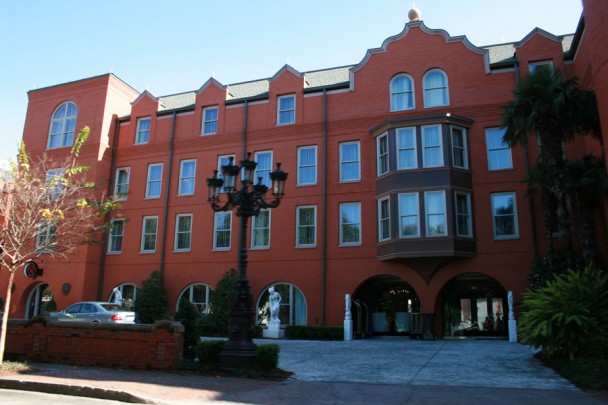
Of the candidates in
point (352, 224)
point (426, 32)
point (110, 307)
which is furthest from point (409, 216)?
point (110, 307)

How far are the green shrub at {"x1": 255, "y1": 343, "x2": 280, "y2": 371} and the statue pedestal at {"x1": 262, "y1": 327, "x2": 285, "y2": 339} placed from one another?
1199cm

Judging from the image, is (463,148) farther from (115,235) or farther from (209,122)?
(115,235)

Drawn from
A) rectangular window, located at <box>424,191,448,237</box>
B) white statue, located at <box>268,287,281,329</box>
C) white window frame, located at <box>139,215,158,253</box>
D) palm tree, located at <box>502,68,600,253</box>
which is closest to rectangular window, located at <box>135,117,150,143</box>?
white window frame, located at <box>139,215,158,253</box>

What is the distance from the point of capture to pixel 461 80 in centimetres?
2412

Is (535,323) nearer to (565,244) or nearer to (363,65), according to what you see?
(565,244)

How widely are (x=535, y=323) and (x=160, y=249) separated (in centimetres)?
2001

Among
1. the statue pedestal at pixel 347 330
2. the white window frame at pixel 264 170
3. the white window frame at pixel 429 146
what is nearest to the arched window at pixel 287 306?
the statue pedestal at pixel 347 330

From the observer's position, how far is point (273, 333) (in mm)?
23281

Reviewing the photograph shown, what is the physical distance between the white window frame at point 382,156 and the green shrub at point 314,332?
7450 mm

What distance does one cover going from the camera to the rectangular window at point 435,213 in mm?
21844

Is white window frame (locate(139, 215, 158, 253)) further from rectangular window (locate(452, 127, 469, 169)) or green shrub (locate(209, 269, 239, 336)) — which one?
rectangular window (locate(452, 127, 469, 169))

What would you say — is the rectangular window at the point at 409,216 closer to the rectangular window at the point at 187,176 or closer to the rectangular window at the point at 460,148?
the rectangular window at the point at 460,148

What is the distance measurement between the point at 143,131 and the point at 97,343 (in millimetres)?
19471

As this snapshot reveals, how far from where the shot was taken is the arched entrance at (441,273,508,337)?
24297mm
